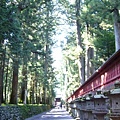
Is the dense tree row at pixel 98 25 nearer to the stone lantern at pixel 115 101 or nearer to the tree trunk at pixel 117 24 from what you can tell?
the tree trunk at pixel 117 24

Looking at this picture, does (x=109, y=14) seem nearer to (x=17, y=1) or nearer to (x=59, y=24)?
(x=17, y=1)

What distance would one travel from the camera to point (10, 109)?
51.1 feet

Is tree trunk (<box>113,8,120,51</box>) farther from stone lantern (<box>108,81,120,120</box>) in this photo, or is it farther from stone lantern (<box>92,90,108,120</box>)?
stone lantern (<box>108,81,120,120</box>)

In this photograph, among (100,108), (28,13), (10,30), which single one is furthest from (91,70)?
(100,108)

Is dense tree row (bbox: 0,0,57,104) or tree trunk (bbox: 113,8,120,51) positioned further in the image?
tree trunk (bbox: 113,8,120,51)

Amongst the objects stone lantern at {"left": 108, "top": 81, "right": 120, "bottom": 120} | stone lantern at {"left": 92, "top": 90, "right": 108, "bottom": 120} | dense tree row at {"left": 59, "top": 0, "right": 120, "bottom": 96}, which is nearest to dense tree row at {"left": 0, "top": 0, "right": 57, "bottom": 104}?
dense tree row at {"left": 59, "top": 0, "right": 120, "bottom": 96}

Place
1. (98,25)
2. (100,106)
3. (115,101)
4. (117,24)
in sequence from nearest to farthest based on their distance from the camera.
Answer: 1. (115,101)
2. (100,106)
3. (117,24)
4. (98,25)

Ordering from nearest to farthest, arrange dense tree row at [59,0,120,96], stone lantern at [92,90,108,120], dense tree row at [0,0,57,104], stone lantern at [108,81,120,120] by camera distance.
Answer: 1. stone lantern at [108,81,120,120]
2. stone lantern at [92,90,108,120]
3. dense tree row at [0,0,57,104]
4. dense tree row at [59,0,120,96]

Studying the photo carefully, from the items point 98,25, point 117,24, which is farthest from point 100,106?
point 98,25

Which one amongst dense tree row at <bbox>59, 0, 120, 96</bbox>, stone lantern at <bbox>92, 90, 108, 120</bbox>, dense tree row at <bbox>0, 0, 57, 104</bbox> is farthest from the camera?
dense tree row at <bbox>59, 0, 120, 96</bbox>

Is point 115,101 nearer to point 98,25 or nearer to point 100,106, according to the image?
point 100,106

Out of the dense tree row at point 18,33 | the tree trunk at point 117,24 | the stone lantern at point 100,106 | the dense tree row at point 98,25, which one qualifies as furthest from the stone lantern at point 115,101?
the tree trunk at point 117,24

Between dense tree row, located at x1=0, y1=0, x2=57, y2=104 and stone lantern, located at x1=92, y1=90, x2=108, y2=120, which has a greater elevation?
dense tree row, located at x1=0, y1=0, x2=57, y2=104

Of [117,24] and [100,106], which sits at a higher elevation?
[117,24]
